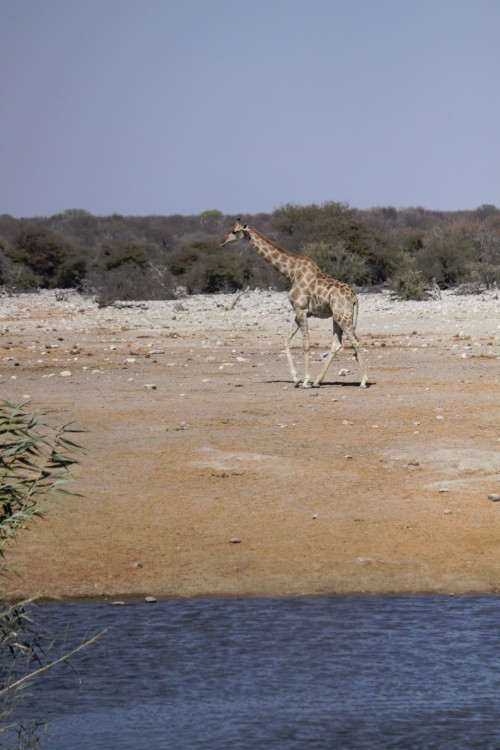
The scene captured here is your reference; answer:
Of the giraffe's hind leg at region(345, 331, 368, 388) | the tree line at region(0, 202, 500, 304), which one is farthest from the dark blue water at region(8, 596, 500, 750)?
the tree line at region(0, 202, 500, 304)

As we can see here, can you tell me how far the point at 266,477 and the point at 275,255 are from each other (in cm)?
737

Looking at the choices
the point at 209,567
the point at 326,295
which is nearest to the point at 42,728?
the point at 209,567

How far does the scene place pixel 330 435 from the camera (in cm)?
1324

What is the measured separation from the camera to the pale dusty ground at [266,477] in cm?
915

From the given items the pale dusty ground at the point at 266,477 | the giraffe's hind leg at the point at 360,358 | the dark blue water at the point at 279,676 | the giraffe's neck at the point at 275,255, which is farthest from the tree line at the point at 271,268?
the dark blue water at the point at 279,676

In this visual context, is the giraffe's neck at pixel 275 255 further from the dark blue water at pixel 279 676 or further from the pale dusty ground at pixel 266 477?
the dark blue water at pixel 279 676

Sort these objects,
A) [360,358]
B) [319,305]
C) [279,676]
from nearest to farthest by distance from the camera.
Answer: [279,676] → [360,358] → [319,305]

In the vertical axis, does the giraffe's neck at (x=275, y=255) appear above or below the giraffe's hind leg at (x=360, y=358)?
above

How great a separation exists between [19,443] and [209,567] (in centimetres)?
334

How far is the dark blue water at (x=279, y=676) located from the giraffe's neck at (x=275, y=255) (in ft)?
32.1

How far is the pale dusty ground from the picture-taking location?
9.15m

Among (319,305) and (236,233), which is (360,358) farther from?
(236,233)

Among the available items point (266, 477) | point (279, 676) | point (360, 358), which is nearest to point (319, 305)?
point (360, 358)

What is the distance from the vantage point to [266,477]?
11508mm
